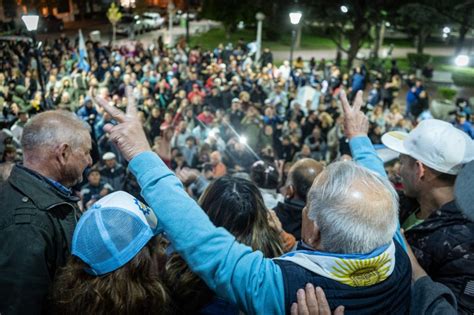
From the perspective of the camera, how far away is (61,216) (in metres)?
2.20

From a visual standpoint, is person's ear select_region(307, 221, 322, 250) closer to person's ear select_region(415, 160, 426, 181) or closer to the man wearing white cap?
the man wearing white cap

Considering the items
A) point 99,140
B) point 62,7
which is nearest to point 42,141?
point 99,140

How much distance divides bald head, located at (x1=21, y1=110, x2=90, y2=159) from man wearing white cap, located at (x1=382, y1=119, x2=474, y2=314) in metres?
1.72

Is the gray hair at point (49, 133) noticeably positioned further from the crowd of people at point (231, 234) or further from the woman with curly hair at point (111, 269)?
the woman with curly hair at point (111, 269)

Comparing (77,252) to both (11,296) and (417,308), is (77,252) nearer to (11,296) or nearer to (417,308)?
(11,296)

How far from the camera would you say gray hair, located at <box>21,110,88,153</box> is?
2.28 metres

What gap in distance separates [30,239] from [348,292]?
1.41 metres

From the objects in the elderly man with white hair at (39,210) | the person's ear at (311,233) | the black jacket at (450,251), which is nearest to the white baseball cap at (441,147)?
the black jacket at (450,251)

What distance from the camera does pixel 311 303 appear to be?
1490 mm

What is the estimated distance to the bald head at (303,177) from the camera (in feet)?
10.4

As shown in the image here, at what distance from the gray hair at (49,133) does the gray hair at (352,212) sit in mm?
1358

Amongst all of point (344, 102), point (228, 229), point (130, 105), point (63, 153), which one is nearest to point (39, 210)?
point (63, 153)

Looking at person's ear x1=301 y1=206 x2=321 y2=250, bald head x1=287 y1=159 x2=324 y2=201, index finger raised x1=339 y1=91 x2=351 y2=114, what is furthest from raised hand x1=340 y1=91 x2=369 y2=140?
person's ear x1=301 y1=206 x2=321 y2=250

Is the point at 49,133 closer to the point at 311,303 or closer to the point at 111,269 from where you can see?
the point at 111,269
